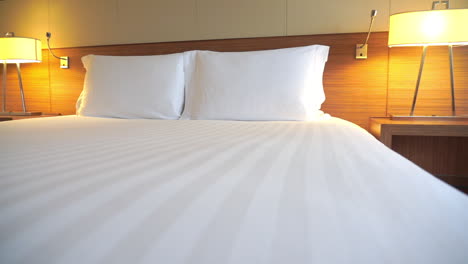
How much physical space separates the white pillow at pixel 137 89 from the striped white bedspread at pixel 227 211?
120 centimetres

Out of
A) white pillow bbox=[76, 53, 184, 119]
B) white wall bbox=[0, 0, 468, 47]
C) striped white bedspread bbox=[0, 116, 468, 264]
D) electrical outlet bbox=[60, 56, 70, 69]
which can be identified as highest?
white wall bbox=[0, 0, 468, 47]

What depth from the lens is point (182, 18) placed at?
2.41 metres

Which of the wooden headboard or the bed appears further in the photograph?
the wooden headboard

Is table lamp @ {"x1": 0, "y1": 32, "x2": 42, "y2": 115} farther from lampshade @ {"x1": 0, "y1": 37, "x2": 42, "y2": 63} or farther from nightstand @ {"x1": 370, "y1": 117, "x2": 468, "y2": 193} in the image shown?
nightstand @ {"x1": 370, "y1": 117, "x2": 468, "y2": 193}

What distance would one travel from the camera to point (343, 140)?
1.04 m

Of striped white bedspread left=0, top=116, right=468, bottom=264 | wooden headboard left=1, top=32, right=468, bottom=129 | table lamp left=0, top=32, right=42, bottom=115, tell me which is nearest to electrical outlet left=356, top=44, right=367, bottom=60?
wooden headboard left=1, top=32, right=468, bottom=129

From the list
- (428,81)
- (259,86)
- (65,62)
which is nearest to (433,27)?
(428,81)

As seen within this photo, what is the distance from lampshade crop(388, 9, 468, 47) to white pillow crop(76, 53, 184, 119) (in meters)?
1.32

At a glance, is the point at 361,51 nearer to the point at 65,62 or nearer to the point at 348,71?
the point at 348,71

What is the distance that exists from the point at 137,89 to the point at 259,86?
743 millimetres

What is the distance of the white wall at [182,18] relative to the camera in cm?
211

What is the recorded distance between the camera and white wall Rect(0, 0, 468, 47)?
2.11 m

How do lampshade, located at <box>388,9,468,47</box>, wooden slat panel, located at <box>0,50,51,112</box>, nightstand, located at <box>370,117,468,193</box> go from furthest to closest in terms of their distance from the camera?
wooden slat panel, located at <box>0,50,51,112</box> < nightstand, located at <box>370,117,468,193</box> < lampshade, located at <box>388,9,468,47</box>

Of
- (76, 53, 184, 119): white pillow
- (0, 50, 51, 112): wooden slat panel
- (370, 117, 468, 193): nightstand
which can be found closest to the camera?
(76, 53, 184, 119): white pillow
